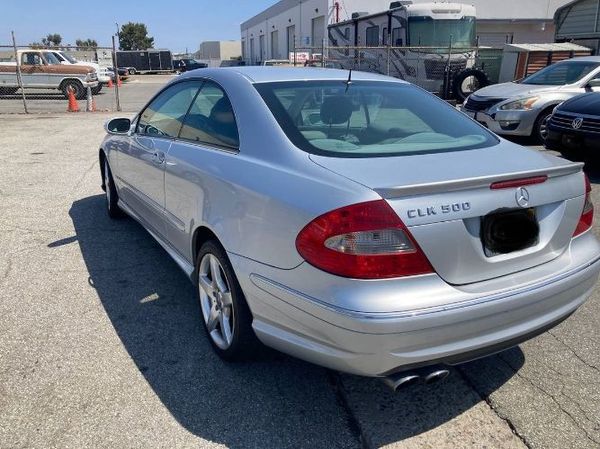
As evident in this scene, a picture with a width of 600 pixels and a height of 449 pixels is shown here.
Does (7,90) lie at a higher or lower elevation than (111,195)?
higher

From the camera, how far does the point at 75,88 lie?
2172cm

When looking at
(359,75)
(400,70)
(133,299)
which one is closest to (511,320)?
(359,75)

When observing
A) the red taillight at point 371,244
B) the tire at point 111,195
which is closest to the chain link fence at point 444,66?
the tire at point 111,195

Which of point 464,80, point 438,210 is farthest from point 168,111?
point 464,80

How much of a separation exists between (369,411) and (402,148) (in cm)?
131

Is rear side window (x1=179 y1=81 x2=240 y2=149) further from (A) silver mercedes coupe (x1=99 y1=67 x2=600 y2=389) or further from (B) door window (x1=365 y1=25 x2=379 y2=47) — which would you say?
(B) door window (x1=365 y1=25 x2=379 y2=47)

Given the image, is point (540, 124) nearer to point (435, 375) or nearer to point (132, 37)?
point (435, 375)

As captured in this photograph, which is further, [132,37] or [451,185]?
[132,37]

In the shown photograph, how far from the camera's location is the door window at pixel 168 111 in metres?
3.69

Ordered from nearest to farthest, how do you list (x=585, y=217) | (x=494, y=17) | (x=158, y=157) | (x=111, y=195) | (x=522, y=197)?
(x=522, y=197)
(x=585, y=217)
(x=158, y=157)
(x=111, y=195)
(x=494, y=17)

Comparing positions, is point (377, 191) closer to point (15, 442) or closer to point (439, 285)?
point (439, 285)

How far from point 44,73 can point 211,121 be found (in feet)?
68.7

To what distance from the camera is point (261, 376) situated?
287 centimetres

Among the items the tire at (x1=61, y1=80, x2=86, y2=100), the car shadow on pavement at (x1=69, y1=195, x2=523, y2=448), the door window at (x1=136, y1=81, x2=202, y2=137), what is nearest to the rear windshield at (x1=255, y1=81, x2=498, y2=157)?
the door window at (x1=136, y1=81, x2=202, y2=137)
